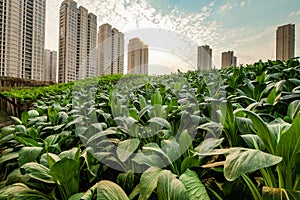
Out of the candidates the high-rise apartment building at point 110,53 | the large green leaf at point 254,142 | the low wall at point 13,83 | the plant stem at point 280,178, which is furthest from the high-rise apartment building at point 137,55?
the low wall at point 13,83

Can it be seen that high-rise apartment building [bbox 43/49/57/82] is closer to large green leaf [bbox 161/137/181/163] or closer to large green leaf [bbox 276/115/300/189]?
large green leaf [bbox 161/137/181/163]

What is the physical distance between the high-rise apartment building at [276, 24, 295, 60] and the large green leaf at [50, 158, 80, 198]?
14.2ft

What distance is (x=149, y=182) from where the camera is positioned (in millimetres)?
873

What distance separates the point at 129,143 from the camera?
1.19m

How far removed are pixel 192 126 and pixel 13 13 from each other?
22.7 m

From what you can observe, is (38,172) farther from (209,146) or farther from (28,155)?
(209,146)

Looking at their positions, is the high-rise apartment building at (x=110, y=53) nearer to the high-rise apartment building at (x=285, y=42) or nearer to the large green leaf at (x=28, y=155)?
the large green leaf at (x=28, y=155)

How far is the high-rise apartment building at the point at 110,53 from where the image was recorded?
3726 mm

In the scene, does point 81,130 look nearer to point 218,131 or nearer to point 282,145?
point 218,131

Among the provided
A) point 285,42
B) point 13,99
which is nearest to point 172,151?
point 285,42

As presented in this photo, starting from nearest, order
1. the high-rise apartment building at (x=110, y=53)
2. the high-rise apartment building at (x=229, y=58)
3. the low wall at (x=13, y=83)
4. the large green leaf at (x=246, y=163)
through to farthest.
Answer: the large green leaf at (x=246, y=163) → the high-rise apartment building at (x=110, y=53) → the high-rise apartment building at (x=229, y=58) → the low wall at (x=13, y=83)

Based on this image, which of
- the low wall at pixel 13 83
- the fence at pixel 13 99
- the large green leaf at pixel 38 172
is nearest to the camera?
the large green leaf at pixel 38 172

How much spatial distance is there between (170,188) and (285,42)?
4.47 meters

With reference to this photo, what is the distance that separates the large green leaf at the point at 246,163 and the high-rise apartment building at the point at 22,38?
2212 cm
